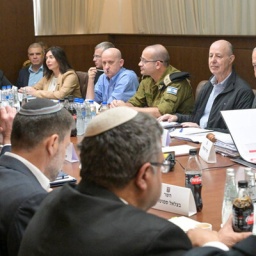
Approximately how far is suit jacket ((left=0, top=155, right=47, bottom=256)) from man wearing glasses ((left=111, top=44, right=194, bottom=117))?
2.99 m

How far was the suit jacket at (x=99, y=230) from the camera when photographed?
55.0 inches

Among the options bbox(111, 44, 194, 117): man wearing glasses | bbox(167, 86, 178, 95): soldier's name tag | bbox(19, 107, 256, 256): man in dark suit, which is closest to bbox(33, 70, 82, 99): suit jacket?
bbox(111, 44, 194, 117): man wearing glasses

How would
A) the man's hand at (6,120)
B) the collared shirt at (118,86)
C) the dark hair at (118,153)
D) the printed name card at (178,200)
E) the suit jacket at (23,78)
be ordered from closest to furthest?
the dark hair at (118,153) → the printed name card at (178,200) → the man's hand at (6,120) → the collared shirt at (118,86) → the suit jacket at (23,78)

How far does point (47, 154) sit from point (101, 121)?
2.54ft

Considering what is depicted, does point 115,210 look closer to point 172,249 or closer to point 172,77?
point 172,249

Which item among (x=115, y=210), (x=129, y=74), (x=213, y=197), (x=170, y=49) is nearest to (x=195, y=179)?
(x=213, y=197)

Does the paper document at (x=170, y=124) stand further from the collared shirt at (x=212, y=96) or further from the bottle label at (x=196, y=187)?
the bottle label at (x=196, y=187)

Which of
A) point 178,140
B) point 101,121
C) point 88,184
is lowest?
point 178,140

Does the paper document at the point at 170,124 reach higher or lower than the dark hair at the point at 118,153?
lower

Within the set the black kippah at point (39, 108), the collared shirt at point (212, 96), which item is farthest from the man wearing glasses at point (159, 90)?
the black kippah at point (39, 108)

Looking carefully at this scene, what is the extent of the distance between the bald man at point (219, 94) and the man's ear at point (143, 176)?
305cm

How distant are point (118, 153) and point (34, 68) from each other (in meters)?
6.19

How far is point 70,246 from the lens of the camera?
1.47 metres

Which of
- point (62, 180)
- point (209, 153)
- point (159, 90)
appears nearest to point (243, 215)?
point (62, 180)
